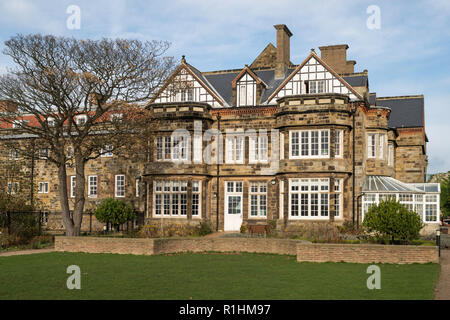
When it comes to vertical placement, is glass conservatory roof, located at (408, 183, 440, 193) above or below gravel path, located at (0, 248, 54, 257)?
above

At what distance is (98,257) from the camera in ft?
69.3

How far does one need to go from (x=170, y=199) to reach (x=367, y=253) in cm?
1566

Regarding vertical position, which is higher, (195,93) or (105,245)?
(195,93)

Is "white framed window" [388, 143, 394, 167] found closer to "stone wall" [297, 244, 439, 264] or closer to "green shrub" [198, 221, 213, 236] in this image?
"green shrub" [198, 221, 213, 236]

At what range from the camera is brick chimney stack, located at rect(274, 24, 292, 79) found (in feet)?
116

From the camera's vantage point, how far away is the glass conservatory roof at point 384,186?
30.0 metres

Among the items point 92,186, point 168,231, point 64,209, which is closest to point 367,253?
point 168,231

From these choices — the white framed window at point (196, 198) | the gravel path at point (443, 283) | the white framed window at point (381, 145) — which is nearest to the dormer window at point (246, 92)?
the white framed window at point (196, 198)

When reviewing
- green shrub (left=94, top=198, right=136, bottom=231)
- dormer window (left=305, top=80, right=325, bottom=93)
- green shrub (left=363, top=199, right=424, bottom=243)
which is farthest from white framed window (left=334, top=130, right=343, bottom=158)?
green shrub (left=94, top=198, right=136, bottom=231)

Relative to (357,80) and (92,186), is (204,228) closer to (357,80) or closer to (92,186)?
(92,186)

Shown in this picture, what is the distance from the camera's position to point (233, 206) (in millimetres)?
32438

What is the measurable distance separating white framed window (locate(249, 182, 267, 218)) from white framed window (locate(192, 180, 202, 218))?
3156 millimetres
